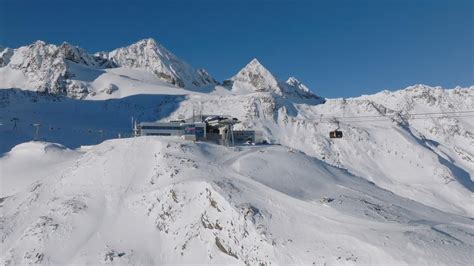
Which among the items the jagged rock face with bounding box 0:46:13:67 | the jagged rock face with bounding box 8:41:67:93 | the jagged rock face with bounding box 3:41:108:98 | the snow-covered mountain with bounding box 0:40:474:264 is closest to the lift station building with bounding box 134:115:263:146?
the snow-covered mountain with bounding box 0:40:474:264

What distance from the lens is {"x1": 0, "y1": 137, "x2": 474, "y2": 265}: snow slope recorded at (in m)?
32.7

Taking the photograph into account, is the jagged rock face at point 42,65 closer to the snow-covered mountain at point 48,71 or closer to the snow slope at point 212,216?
the snow-covered mountain at point 48,71

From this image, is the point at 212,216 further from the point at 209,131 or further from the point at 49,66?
the point at 49,66

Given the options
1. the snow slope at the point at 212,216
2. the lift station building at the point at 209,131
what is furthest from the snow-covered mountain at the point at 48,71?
the snow slope at the point at 212,216

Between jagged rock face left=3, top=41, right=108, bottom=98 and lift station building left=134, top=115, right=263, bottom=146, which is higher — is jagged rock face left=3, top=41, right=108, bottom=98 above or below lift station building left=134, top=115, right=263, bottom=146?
above

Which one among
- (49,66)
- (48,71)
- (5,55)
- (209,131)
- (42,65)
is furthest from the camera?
(5,55)

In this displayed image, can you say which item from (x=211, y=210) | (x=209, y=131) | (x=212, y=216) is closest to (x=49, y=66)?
(x=209, y=131)

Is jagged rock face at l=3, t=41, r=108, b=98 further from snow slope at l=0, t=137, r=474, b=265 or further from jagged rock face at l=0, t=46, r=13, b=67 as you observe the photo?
snow slope at l=0, t=137, r=474, b=265

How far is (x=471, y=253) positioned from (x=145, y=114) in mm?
127176

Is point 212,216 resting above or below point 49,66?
below

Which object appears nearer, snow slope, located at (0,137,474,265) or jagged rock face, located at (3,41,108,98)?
snow slope, located at (0,137,474,265)

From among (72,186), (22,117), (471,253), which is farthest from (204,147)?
(22,117)

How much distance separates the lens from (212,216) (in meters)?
40.1

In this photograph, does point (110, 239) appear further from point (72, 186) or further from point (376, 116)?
point (376, 116)
